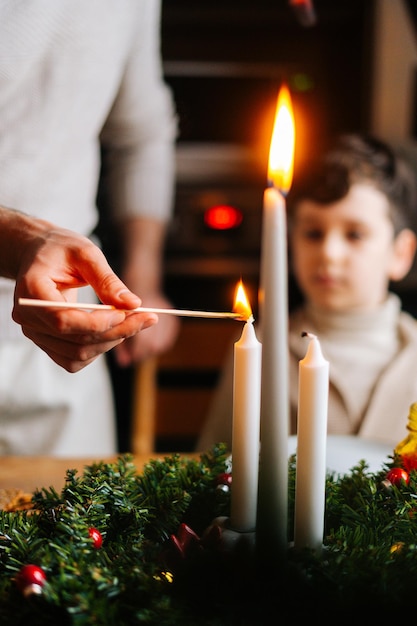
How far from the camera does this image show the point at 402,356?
131cm

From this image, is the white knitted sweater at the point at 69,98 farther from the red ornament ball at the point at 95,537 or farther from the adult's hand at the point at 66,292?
the red ornament ball at the point at 95,537

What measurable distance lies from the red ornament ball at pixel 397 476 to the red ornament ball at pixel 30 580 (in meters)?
0.26

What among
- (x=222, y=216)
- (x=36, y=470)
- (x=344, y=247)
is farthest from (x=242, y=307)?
(x=222, y=216)

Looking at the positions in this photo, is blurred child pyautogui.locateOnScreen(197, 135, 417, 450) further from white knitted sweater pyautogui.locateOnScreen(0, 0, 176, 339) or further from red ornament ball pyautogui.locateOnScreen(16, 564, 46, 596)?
red ornament ball pyautogui.locateOnScreen(16, 564, 46, 596)

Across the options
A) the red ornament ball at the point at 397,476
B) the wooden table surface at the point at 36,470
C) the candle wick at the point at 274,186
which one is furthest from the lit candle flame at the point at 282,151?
the wooden table surface at the point at 36,470

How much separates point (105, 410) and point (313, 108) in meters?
1.25

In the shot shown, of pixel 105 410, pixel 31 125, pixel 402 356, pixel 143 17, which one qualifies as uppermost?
pixel 143 17

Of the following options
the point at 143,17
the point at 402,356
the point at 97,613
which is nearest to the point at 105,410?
the point at 402,356

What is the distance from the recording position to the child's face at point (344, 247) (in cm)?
127

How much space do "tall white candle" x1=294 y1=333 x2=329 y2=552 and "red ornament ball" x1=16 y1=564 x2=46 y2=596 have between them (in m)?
0.15

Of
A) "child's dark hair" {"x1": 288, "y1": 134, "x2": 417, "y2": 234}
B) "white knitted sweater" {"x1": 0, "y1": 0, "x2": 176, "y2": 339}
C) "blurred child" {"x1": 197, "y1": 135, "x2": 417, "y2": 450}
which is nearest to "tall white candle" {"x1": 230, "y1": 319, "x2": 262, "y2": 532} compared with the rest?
"white knitted sweater" {"x1": 0, "y1": 0, "x2": 176, "y2": 339}

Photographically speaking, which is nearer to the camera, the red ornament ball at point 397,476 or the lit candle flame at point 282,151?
the lit candle flame at point 282,151

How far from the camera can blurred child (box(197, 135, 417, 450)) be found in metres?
1.26

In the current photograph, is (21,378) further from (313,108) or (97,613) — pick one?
(313,108)
